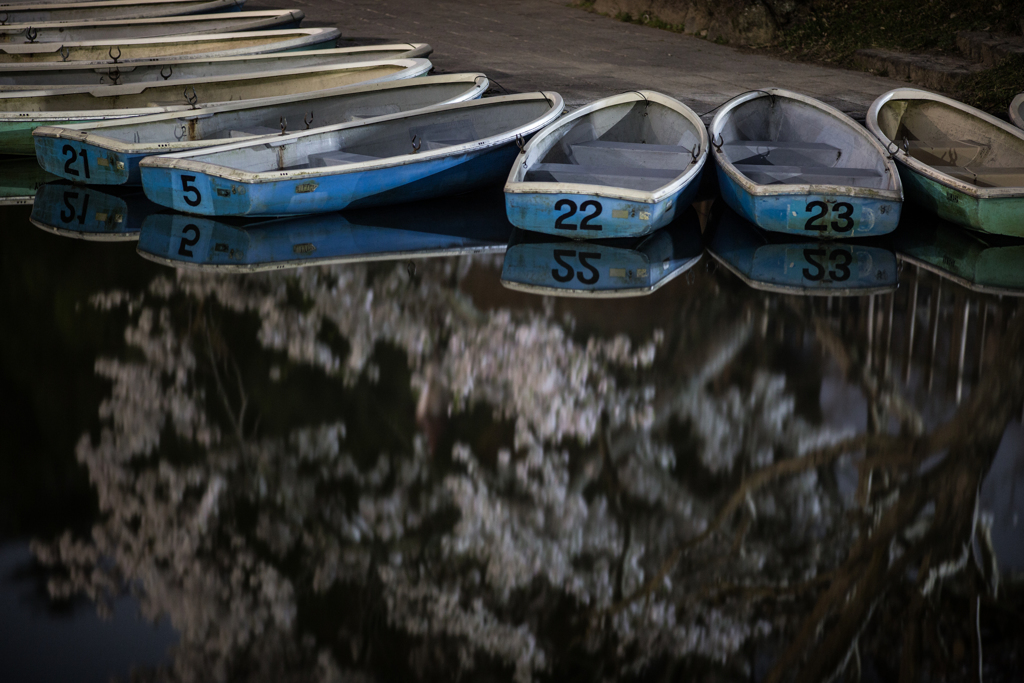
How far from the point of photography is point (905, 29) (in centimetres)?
1027

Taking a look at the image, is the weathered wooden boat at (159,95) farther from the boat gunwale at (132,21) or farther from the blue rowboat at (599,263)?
the blue rowboat at (599,263)

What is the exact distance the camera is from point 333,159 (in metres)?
6.71

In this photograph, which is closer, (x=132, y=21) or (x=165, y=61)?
(x=165, y=61)

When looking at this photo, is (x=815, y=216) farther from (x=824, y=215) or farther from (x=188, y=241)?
(x=188, y=241)

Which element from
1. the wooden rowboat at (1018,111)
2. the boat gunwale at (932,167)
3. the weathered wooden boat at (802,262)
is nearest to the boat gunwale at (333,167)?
the weathered wooden boat at (802,262)

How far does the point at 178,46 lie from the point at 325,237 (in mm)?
4533

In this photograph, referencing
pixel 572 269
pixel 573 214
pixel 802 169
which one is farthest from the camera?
pixel 802 169

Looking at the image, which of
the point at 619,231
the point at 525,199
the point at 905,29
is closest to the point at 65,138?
the point at 525,199

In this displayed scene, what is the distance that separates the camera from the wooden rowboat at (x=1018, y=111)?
7.19 m

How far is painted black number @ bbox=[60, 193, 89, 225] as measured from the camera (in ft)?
20.8

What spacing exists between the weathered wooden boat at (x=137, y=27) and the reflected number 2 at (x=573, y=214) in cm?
560

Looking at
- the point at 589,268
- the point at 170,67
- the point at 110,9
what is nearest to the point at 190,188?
the point at 589,268

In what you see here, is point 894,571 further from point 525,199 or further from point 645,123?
point 645,123

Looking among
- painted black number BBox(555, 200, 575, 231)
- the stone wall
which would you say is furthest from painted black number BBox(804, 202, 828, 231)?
the stone wall
